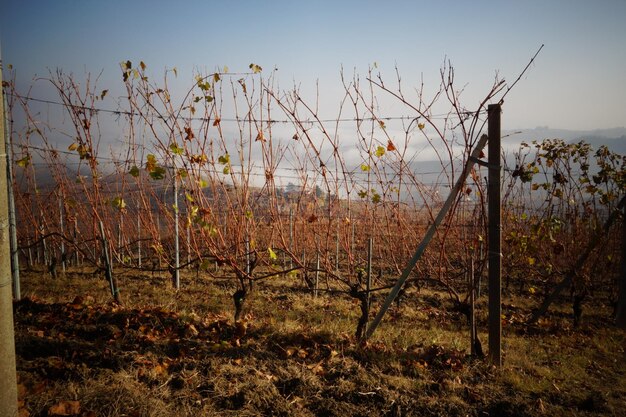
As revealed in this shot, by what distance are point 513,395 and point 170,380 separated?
3.06 meters

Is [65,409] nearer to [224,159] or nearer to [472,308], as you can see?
[224,159]

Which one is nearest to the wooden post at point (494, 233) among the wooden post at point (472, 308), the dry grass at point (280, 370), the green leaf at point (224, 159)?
A: the wooden post at point (472, 308)

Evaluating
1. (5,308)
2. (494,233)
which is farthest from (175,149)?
(494,233)

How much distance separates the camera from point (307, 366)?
120 inches

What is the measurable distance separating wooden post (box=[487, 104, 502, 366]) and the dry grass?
0.32m

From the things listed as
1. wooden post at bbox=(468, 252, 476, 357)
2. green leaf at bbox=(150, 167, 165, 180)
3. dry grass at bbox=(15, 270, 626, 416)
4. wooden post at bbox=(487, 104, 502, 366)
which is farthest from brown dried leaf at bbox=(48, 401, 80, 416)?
wooden post at bbox=(487, 104, 502, 366)

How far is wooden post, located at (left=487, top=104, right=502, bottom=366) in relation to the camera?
124 inches

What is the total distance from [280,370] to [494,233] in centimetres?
248

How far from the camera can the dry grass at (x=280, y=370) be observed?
97.1 inches

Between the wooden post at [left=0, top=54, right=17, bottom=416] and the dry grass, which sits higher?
the wooden post at [left=0, top=54, right=17, bottom=416]

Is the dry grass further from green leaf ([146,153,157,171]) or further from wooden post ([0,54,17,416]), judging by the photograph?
green leaf ([146,153,157,171])

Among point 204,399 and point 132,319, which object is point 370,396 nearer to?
point 204,399

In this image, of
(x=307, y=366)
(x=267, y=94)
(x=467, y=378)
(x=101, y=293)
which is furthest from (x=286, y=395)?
(x=101, y=293)

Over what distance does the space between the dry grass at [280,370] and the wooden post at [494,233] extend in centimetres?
32
